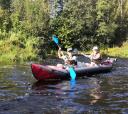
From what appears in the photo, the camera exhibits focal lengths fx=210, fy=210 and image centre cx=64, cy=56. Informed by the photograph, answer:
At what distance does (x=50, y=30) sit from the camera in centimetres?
2639

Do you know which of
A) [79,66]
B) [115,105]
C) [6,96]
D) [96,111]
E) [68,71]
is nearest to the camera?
[96,111]

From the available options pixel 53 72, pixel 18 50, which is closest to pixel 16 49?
pixel 18 50

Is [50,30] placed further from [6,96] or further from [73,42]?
[6,96]

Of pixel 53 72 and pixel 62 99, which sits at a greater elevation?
pixel 53 72

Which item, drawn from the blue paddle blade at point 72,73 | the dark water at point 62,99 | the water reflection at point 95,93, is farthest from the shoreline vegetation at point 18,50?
the water reflection at point 95,93

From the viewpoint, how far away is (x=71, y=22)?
26.9m

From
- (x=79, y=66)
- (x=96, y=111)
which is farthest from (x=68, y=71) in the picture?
(x=96, y=111)

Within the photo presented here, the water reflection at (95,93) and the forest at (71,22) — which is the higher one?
the forest at (71,22)

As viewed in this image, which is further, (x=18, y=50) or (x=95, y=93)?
(x=18, y=50)

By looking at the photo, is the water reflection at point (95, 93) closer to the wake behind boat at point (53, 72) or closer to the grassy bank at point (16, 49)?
the wake behind boat at point (53, 72)

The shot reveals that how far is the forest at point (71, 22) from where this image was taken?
25000mm

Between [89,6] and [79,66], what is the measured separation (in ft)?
64.9

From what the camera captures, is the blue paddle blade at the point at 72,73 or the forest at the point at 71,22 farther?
the forest at the point at 71,22

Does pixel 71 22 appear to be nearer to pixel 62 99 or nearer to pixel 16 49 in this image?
pixel 16 49
